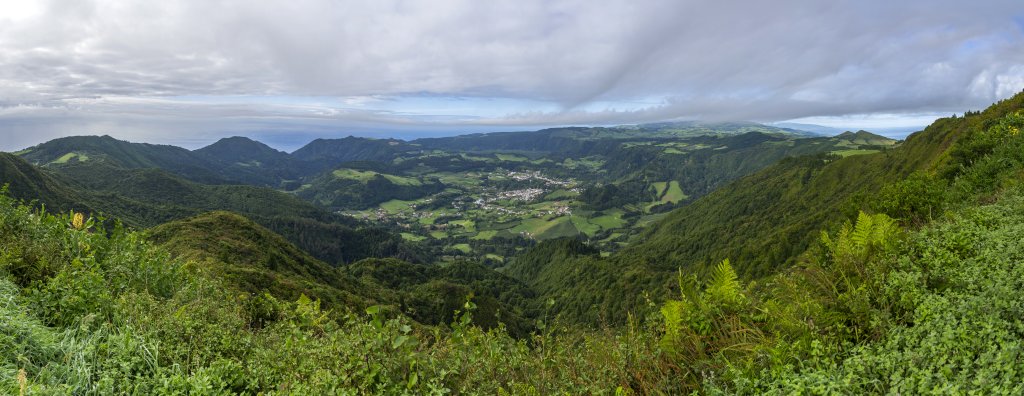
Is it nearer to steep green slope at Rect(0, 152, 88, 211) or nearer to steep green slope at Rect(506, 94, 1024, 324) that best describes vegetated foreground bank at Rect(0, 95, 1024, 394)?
steep green slope at Rect(506, 94, 1024, 324)

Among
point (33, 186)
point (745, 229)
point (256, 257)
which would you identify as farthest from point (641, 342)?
point (33, 186)

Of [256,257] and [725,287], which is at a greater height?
[725,287]

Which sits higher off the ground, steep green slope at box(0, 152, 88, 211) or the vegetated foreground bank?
the vegetated foreground bank

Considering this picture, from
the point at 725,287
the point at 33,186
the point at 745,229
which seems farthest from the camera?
the point at 33,186

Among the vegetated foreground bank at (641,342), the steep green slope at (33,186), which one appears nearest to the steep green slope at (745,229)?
the vegetated foreground bank at (641,342)

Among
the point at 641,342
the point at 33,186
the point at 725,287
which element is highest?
the point at 725,287

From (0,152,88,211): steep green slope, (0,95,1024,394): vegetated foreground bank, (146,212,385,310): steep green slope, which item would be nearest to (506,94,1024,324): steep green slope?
(146,212,385,310): steep green slope

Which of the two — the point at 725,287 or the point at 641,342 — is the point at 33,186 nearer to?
the point at 641,342

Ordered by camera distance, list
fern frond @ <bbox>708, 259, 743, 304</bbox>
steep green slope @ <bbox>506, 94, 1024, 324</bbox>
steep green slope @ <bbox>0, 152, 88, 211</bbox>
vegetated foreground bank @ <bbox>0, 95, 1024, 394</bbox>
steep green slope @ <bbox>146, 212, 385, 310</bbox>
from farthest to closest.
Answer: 1. steep green slope @ <bbox>0, 152, 88, 211</bbox>
2. steep green slope @ <bbox>506, 94, 1024, 324</bbox>
3. steep green slope @ <bbox>146, 212, 385, 310</bbox>
4. fern frond @ <bbox>708, 259, 743, 304</bbox>
5. vegetated foreground bank @ <bbox>0, 95, 1024, 394</bbox>

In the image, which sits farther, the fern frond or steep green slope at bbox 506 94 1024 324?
steep green slope at bbox 506 94 1024 324

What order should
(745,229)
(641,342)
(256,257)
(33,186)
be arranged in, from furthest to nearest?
1. (33,186)
2. (745,229)
3. (256,257)
4. (641,342)
